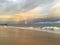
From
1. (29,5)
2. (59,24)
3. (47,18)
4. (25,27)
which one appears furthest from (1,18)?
(59,24)

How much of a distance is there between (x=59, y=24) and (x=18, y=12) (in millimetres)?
891

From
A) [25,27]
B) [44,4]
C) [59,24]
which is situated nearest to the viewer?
[59,24]

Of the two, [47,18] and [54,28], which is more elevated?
[47,18]

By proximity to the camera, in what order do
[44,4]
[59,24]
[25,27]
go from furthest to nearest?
[44,4], [25,27], [59,24]

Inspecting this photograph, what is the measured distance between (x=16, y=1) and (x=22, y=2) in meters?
0.17

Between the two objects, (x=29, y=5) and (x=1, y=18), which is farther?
(x=29, y=5)

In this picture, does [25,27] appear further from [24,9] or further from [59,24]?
[59,24]

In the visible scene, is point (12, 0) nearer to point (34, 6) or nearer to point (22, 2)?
point (22, 2)

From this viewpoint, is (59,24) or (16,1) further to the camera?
(16,1)

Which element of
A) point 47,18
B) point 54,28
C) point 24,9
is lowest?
point 54,28

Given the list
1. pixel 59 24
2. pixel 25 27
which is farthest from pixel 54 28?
pixel 25 27

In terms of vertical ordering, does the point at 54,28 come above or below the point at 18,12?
below

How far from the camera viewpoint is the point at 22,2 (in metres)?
2.94

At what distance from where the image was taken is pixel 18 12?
2.92m
